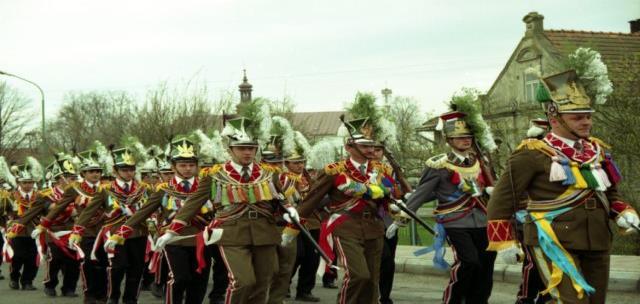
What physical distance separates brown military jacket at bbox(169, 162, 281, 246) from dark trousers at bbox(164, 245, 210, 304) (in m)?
1.00

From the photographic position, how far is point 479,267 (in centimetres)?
919

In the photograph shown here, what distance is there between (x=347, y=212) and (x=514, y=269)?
497cm

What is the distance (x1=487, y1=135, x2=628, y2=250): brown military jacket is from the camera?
21.9 ft

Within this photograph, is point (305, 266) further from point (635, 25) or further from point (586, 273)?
point (635, 25)

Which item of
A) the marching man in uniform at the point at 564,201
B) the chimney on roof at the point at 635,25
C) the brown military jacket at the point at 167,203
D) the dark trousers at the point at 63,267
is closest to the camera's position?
the marching man in uniform at the point at 564,201

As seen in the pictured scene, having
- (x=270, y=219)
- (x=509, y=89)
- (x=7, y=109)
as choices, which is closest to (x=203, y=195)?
(x=270, y=219)

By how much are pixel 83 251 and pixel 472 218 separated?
577cm

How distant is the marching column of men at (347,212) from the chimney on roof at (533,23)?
23.3m

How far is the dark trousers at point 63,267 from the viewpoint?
1404 cm

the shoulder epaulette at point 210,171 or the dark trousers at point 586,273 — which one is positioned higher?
the shoulder epaulette at point 210,171

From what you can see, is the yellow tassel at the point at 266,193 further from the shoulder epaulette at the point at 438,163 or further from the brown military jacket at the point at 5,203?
the brown military jacket at the point at 5,203

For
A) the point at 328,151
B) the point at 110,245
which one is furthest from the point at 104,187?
the point at 328,151

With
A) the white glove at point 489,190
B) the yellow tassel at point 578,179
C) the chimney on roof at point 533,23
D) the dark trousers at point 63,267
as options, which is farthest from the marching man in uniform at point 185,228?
the chimney on roof at point 533,23

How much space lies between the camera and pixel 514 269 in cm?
1355
